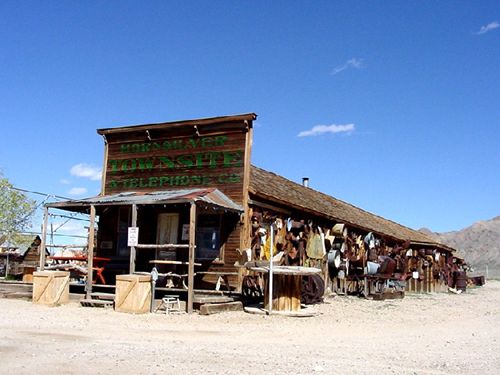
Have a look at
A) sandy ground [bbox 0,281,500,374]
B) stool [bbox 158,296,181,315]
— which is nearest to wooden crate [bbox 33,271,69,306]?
sandy ground [bbox 0,281,500,374]

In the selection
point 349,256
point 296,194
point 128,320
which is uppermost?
point 296,194

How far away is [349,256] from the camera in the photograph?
2394 cm

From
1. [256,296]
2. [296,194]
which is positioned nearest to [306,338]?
[256,296]

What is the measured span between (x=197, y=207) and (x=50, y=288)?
184 inches

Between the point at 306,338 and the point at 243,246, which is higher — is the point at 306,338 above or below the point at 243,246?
below

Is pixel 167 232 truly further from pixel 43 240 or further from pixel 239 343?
pixel 239 343

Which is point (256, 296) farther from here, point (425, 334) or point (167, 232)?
point (425, 334)

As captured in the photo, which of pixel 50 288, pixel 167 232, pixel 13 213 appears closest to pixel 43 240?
pixel 50 288

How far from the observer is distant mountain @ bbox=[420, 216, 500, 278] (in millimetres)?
80312

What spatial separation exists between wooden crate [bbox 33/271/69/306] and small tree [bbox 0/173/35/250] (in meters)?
32.2

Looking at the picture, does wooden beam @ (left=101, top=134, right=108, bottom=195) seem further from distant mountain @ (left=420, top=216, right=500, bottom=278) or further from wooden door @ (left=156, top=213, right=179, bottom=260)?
distant mountain @ (left=420, top=216, right=500, bottom=278)

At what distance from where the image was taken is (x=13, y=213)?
4606 cm

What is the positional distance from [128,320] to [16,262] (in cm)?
3002

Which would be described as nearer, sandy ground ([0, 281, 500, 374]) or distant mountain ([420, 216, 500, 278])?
sandy ground ([0, 281, 500, 374])
